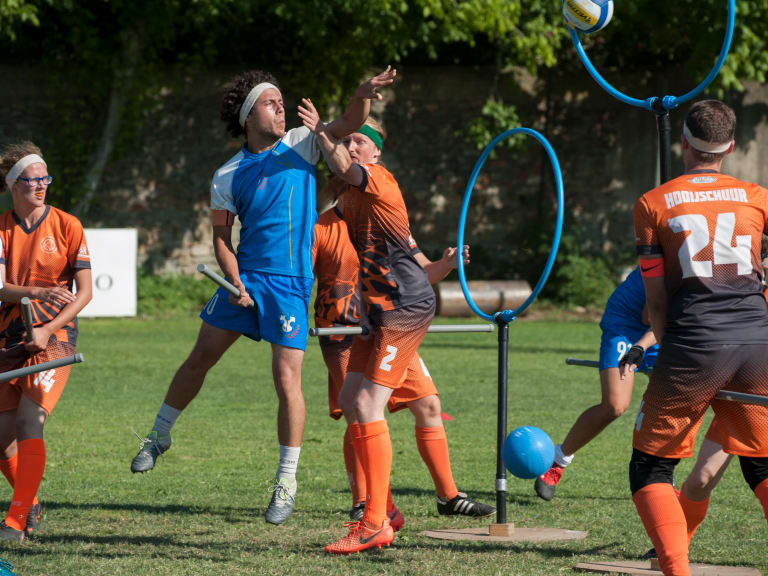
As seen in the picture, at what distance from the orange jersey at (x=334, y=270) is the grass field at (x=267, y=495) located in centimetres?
115

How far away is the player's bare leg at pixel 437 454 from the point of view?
20.2 feet

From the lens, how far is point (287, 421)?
573 cm

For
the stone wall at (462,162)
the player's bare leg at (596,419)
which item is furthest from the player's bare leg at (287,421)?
the stone wall at (462,162)

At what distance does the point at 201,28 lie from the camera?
68.2 feet

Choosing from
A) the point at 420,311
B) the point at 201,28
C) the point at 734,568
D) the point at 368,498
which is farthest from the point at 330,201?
the point at 201,28

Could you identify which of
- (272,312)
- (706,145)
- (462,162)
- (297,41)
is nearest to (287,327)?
(272,312)

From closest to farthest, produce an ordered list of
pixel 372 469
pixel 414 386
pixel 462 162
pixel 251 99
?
pixel 372 469, pixel 251 99, pixel 414 386, pixel 462 162

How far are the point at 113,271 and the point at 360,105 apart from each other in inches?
584

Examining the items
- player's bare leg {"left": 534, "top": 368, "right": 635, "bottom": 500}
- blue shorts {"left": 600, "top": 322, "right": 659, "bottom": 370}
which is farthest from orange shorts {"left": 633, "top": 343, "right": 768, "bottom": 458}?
player's bare leg {"left": 534, "top": 368, "right": 635, "bottom": 500}

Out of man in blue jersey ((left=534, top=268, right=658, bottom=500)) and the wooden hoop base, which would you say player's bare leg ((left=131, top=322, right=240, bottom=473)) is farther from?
man in blue jersey ((left=534, top=268, right=658, bottom=500))

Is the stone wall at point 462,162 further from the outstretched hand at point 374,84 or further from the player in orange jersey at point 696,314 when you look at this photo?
the player in orange jersey at point 696,314

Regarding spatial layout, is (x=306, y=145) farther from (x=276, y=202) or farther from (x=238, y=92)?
(x=238, y=92)

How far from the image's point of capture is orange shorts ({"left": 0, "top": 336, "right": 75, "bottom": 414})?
571 cm

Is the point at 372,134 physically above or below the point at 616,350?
above
